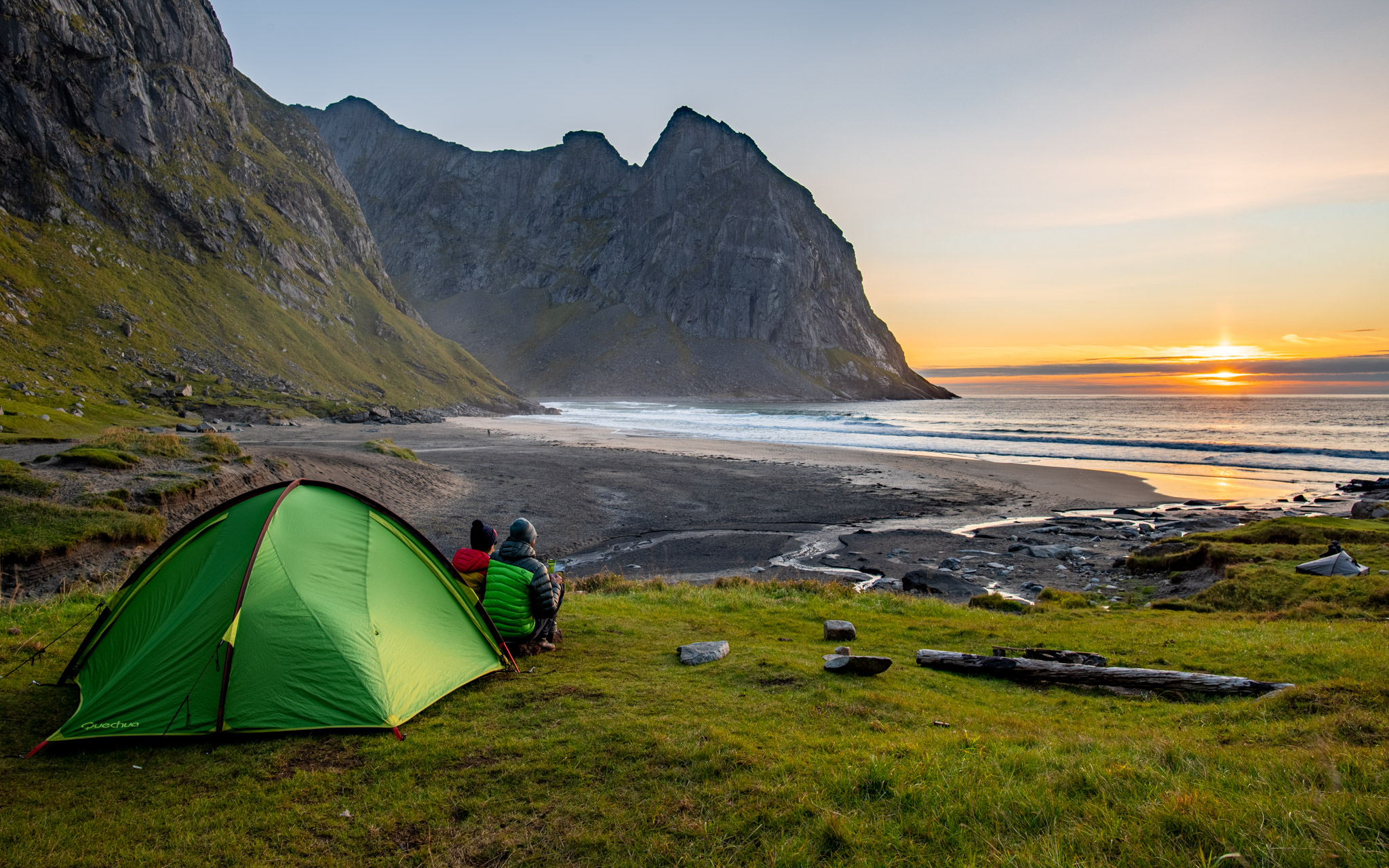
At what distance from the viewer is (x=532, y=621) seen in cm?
852

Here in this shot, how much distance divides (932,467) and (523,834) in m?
38.0

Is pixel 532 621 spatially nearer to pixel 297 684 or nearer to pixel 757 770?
pixel 297 684

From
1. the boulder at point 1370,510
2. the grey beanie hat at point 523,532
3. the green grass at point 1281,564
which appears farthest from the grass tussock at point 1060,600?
the boulder at point 1370,510

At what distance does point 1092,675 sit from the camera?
7648 mm

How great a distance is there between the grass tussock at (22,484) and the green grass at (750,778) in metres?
9.93

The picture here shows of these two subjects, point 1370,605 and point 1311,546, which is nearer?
point 1370,605

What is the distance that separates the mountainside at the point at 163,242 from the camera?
2009 inches

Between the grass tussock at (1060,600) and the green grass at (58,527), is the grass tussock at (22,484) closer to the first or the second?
the green grass at (58,527)

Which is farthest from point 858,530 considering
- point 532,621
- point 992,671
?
point 532,621

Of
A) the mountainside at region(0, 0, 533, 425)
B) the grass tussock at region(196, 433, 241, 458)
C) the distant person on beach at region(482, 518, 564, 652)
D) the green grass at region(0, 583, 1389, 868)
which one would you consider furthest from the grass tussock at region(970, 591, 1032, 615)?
the mountainside at region(0, 0, 533, 425)

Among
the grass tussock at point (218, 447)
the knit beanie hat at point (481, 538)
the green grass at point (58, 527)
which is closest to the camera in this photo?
the knit beanie hat at point (481, 538)

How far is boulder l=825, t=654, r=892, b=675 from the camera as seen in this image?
7.90m

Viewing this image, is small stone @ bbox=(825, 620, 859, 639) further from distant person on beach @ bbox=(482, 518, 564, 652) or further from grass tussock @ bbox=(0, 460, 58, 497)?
grass tussock @ bbox=(0, 460, 58, 497)

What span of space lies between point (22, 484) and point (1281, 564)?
28481 millimetres
